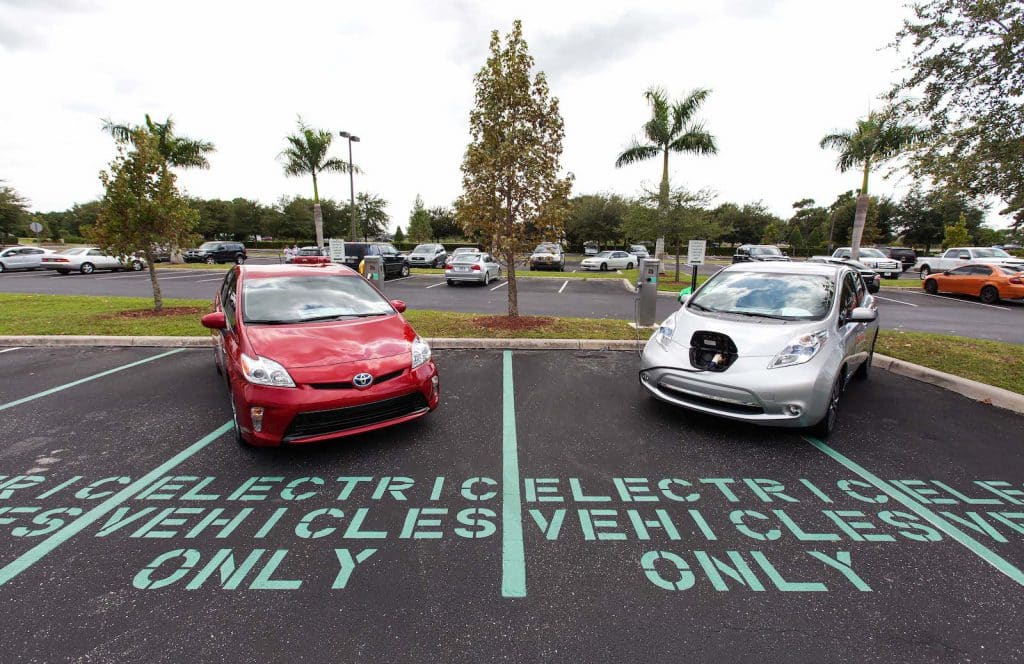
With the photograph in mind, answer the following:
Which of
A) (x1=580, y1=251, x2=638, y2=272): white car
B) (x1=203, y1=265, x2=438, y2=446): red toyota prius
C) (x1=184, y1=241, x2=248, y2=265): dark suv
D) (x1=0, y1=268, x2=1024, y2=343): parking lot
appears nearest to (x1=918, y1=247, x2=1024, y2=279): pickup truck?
(x1=0, y1=268, x2=1024, y2=343): parking lot

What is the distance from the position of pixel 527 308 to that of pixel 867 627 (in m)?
11.0

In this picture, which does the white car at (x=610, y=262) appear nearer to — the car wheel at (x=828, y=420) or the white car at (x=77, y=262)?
the white car at (x=77, y=262)

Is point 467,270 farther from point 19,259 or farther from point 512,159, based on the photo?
point 19,259

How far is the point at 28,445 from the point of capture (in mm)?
4133

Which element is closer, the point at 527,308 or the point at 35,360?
the point at 35,360

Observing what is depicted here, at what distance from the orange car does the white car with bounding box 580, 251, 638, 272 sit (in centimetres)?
1518

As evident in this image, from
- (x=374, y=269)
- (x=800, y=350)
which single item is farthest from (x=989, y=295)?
(x=374, y=269)

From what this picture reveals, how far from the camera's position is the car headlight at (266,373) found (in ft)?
12.3

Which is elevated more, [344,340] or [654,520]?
[344,340]

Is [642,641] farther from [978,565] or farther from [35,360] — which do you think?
[35,360]

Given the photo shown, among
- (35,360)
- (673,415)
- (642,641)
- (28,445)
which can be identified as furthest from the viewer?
(35,360)

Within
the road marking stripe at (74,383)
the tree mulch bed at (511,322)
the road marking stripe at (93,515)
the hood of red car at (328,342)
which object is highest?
the hood of red car at (328,342)

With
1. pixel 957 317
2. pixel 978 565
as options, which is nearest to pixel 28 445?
pixel 978 565

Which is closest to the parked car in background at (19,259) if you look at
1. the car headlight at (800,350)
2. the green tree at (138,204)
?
the green tree at (138,204)
